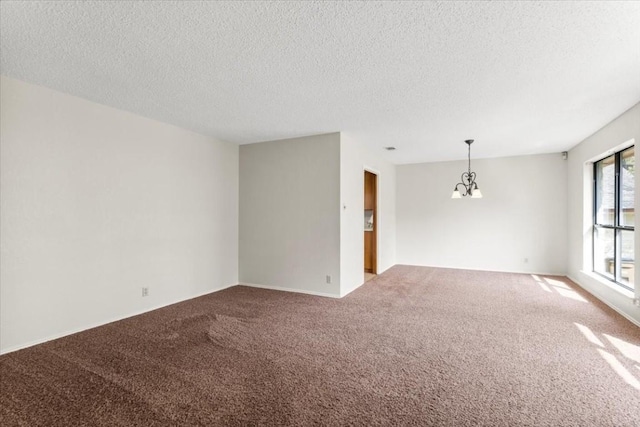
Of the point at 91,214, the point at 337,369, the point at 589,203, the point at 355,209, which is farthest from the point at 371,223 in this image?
the point at 91,214

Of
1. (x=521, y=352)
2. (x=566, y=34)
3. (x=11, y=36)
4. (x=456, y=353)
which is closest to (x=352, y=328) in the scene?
(x=456, y=353)

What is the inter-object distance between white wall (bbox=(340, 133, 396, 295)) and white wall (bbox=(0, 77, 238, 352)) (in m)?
2.16

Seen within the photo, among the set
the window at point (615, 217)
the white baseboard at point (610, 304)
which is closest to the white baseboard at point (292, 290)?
the white baseboard at point (610, 304)

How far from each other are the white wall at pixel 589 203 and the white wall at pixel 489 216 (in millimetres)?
323

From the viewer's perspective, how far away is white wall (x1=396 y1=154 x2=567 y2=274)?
6371 millimetres

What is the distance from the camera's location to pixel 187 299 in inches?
182

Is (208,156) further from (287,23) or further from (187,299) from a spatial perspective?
(287,23)

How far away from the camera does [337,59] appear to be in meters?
2.49

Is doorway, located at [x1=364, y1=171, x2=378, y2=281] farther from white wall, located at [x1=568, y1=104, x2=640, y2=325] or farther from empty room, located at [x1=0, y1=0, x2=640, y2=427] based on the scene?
white wall, located at [x1=568, y1=104, x2=640, y2=325]

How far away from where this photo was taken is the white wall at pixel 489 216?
6.37m

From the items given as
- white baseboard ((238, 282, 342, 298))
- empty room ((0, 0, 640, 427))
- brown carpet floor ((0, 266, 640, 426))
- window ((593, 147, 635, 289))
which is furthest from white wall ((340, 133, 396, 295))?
window ((593, 147, 635, 289))

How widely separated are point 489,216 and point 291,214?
14.9 ft

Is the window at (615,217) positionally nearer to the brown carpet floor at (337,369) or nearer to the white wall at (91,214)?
the brown carpet floor at (337,369)

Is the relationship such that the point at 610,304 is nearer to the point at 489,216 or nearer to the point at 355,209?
the point at 489,216
